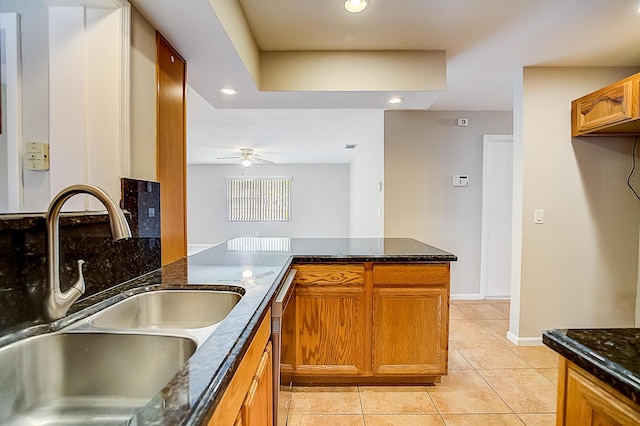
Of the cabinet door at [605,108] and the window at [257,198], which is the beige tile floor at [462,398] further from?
the window at [257,198]

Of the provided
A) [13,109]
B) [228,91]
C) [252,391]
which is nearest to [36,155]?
[13,109]

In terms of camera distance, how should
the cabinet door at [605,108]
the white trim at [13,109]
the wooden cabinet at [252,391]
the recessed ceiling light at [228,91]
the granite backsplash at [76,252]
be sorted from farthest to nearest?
the recessed ceiling light at [228,91], the cabinet door at [605,108], the white trim at [13,109], the granite backsplash at [76,252], the wooden cabinet at [252,391]

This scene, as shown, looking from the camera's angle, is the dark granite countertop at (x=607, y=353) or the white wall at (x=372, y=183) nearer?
the dark granite countertop at (x=607, y=353)

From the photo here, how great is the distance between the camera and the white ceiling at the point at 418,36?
185 centimetres

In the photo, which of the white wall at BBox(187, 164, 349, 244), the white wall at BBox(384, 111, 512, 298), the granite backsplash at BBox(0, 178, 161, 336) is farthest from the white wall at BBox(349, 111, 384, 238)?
the granite backsplash at BBox(0, 178, 161, 336)

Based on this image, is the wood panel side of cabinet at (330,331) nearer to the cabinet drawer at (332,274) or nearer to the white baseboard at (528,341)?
the cabinet drawer at (332,274)

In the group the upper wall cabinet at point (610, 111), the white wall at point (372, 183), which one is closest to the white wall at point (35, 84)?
the white wall at point (372, 183)

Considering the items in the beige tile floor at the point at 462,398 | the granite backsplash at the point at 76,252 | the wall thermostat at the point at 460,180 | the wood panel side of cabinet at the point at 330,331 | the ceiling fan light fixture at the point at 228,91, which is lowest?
the beige tile floor at the point at 462,398

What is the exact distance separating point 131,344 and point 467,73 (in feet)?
9.95

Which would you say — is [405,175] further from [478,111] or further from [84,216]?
[84,216]

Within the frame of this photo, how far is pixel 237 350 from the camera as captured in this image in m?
0.78

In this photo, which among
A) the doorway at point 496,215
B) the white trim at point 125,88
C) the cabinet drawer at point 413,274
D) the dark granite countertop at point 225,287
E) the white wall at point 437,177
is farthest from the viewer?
the doorway at point 496,215

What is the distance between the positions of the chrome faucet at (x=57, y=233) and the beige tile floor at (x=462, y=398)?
1.38m

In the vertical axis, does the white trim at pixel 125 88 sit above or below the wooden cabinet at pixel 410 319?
above
